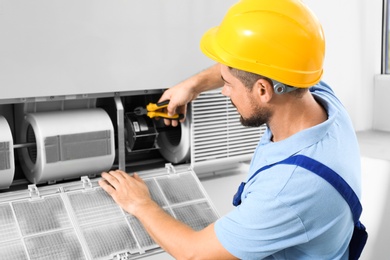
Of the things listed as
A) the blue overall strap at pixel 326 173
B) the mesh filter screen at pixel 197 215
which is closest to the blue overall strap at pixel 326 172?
the blue overall strap at pixel 326 173

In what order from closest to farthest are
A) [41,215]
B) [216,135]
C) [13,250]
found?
[13,250] → [41,215] → [216,135]

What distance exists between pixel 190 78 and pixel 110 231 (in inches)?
22.2

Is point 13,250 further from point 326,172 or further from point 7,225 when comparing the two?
point 326,172

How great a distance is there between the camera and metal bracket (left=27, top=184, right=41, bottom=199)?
4.95ft

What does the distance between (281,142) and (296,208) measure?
17 cm

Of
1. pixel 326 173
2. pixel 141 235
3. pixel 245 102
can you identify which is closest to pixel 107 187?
pixel 141 235

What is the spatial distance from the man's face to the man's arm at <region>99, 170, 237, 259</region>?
28cm

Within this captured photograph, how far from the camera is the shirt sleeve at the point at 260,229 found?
1.13 m

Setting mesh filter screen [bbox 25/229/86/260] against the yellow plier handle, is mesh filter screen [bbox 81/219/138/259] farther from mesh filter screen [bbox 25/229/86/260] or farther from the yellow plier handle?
the yellow plier handle

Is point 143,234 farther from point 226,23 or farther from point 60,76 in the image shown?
point 226,23

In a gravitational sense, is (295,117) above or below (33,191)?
above

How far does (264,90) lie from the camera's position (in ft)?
3.93

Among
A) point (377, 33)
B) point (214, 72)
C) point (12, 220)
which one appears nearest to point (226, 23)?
point (214, 72)

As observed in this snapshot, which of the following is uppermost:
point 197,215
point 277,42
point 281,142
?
point 277,42
